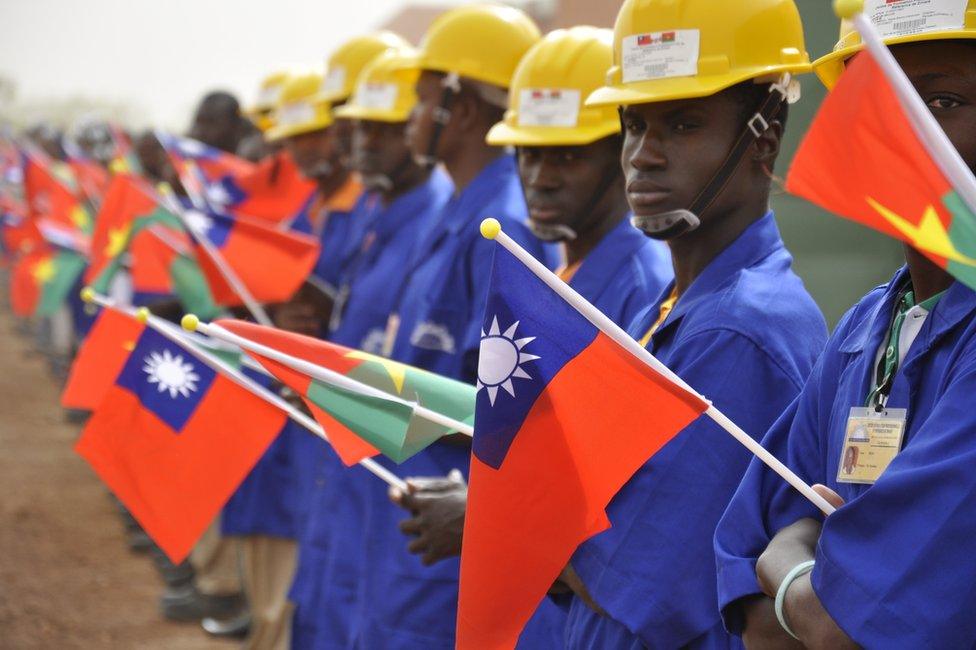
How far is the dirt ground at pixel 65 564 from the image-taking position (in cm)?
747

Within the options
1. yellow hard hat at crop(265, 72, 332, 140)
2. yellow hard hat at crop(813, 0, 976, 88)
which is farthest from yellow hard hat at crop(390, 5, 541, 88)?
yellow hard hat at crop(813, 0, 976, 88)

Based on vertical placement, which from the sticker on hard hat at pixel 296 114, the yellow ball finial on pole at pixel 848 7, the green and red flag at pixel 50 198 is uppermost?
the yellow ball finial on pole at pixel 848 7

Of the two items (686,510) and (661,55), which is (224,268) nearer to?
(661,55)

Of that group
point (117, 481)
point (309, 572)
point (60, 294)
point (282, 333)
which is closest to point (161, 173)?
point (60, 294)

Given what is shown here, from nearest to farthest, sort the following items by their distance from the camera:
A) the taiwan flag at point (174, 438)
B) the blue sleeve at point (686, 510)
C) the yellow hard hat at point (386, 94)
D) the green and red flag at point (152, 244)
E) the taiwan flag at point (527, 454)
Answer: the taiwan flag at point (527, 454)
the blue sleeve at point (686, 510)
the taiwan flag at point (174, 438)
the yellow hard hat at point (386, 94)
the green and red flag at point (152, 244)

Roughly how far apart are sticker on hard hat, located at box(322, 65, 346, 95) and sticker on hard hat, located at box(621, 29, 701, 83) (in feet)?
12.5

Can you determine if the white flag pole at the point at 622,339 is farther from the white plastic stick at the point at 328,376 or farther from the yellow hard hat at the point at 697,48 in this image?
the white plastic stick at the point at 328,376

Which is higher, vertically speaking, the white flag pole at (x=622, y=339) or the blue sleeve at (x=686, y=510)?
the white flag pole at (x=622, y=339)

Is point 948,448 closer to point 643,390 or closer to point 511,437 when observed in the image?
point 643,390

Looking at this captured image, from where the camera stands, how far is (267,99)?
8617 millimetres

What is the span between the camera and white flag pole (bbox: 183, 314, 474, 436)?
3.25 metres

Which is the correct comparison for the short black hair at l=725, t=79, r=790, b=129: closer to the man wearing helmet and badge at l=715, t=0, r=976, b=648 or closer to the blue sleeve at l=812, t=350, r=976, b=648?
the man wearing helmet and badge at l=715, t=0, r=976, b=648

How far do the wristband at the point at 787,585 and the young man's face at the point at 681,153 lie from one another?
3.54 feet

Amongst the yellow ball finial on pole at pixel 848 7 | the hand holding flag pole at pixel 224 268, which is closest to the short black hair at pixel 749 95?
the yellow ball finial on pole at pixel 848 7
